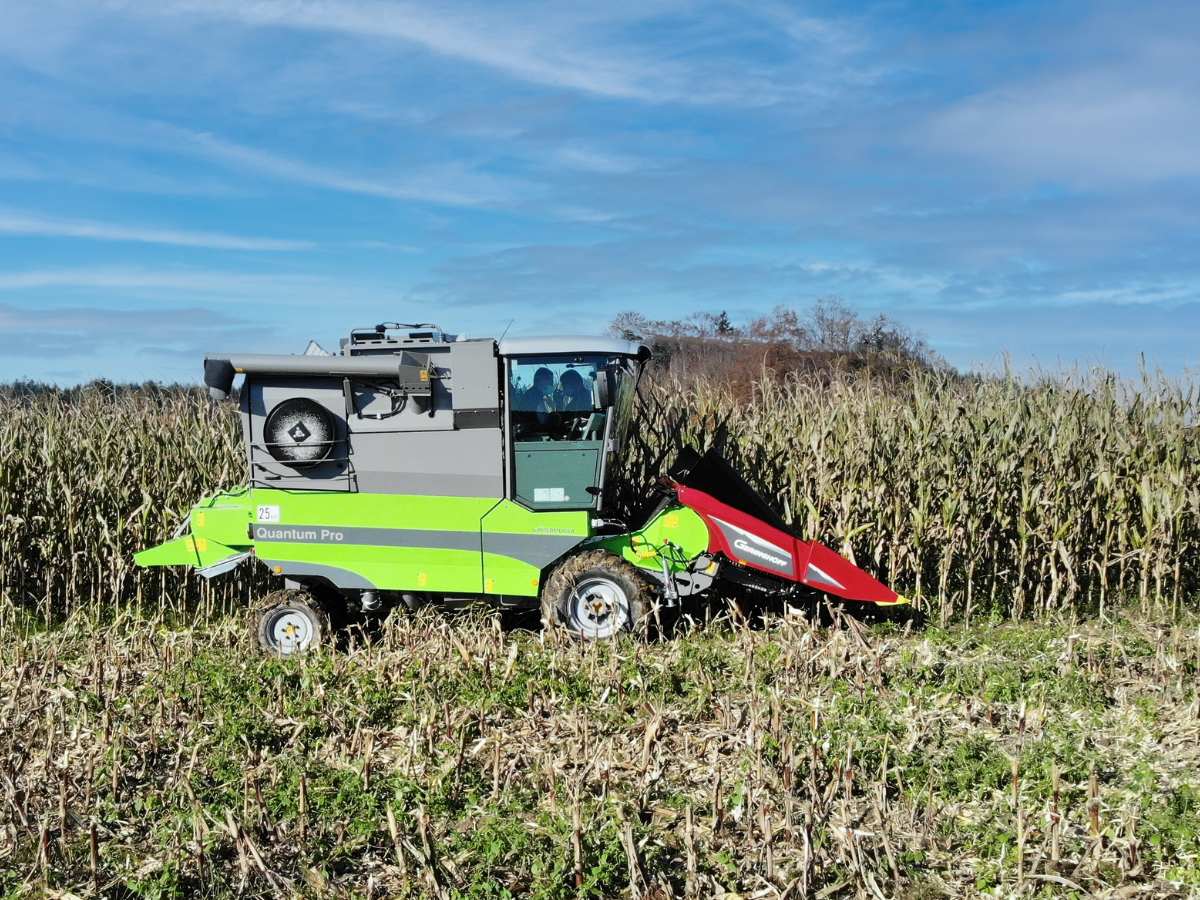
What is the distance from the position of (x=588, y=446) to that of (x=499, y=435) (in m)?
0.67

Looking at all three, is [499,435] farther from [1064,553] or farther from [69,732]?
[1064,553]

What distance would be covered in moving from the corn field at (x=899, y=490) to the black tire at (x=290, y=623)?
1.79 meters

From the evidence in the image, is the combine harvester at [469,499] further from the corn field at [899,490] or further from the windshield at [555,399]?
the corn field at [899,490]

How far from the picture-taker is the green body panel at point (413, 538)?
8.06m

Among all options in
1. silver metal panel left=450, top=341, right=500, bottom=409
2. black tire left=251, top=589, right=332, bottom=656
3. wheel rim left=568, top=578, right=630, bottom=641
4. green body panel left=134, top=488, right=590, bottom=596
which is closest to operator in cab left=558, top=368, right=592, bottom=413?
silver metal panel left=450, top=341, right=500, bottom=409

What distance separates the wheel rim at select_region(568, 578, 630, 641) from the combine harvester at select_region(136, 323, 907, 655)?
11 millimetres

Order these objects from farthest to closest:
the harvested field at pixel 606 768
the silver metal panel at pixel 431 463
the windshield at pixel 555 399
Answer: the silver metal panel at pixel 431 463, the windshield at pixel 555 399, the harvested field at pixel 606 768

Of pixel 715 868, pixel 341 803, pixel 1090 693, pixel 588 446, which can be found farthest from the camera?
pixel 588 446

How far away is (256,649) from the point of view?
26.6 feet

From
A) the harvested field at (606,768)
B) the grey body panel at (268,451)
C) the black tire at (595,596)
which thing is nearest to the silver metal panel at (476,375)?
the grey body panel at (268,451)

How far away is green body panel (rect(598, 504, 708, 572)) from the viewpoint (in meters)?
8.21

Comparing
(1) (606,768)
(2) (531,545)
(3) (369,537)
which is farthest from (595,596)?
(1) (606,768)

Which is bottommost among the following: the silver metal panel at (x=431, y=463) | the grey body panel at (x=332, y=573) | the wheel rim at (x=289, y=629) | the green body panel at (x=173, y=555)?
the wheel rim at (x=289, y=629)

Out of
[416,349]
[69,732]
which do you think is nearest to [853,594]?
[416,349]
